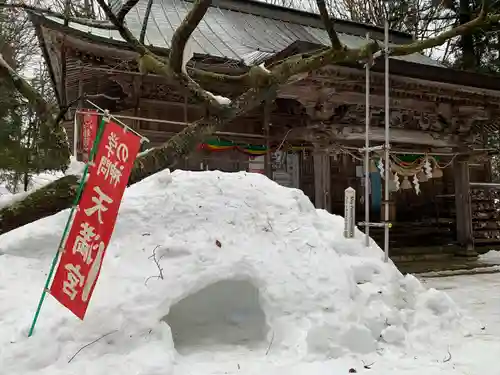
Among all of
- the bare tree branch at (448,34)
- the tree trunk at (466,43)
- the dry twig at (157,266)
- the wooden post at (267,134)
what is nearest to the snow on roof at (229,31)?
the wooden post at (267,134)

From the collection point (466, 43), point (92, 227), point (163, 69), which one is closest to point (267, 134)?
point (163, 69)

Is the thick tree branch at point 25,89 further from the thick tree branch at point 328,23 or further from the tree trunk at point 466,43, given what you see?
the tree trunk at point 466,43

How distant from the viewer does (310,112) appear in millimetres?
10578

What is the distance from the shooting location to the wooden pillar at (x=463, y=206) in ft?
41.5

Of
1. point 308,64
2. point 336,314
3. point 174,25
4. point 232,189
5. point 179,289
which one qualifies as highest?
point 174,25

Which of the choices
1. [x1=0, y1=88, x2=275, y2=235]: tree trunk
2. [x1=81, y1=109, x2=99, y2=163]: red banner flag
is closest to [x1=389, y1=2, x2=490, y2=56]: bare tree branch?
[x1=0, y1=88, x2=275, y2=235]: tree trunk

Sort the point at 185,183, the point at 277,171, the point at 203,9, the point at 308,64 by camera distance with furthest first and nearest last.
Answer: the point at 277,171 → the point at 308,64 → the point at 185,183 → the point at 203,9

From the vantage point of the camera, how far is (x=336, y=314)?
15.0 feet

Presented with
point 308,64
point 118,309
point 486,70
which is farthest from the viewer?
point 486,70

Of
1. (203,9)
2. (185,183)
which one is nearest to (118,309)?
(185,183)

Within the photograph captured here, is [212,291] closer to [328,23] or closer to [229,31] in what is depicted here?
[328,23]

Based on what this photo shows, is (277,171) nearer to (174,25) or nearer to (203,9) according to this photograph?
(174,25)

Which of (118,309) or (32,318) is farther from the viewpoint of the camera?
(118,309)

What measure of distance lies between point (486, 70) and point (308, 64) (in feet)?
46.7
